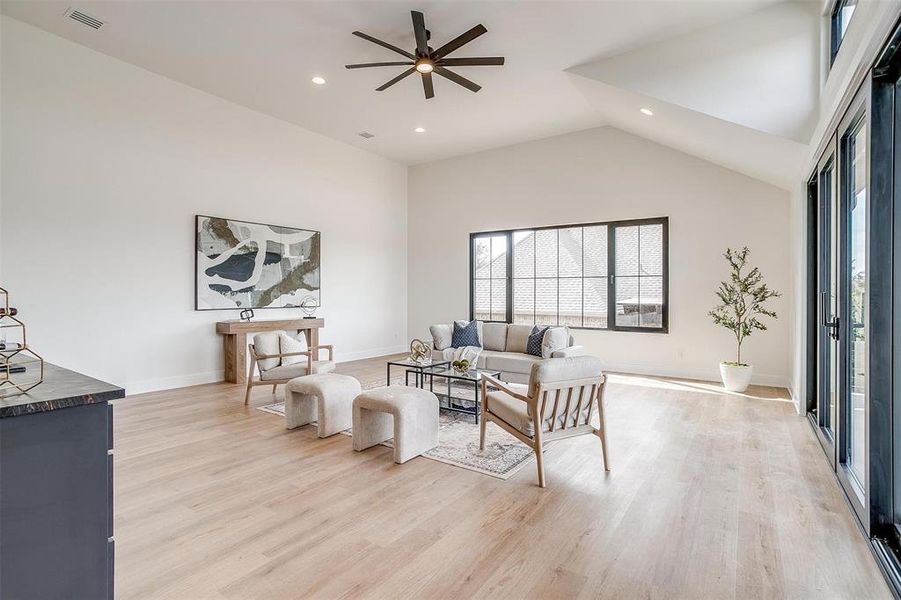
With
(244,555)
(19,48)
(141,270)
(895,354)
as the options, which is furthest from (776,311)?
(19,48)

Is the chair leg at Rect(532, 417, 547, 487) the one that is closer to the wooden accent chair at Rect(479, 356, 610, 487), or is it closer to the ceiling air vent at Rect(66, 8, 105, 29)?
the wooden accent chair at Rect(479, 356, 610, 487)

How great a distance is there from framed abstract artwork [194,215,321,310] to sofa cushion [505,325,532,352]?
10.8ft

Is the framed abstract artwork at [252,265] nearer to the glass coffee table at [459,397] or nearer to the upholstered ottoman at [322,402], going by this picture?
the upholstered ottoman at [322,402]

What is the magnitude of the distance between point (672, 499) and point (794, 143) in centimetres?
315

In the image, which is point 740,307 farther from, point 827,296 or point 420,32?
point 420,32

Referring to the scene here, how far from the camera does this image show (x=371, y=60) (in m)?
4.93

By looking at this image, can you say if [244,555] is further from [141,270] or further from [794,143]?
[794,143]

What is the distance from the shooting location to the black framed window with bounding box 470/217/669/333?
6617mm

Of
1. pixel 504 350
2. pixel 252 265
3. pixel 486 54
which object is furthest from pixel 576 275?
pixel 252 265

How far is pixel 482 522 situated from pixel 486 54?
4489 mm

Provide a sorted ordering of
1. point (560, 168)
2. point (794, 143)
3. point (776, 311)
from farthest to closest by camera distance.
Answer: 1. point (560, 168)
2. point (776, 311)
3. point (794, 143)

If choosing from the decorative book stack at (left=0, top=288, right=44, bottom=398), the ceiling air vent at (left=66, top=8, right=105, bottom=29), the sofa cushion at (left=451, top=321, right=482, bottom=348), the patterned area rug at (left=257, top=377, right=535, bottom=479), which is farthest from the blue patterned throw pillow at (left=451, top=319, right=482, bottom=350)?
the ceiling air vent at (left=66, top=8, right=105, bottom=29)

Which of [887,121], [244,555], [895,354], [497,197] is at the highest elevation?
[497,197]

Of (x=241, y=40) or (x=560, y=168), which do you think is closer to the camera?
(x=241, y=40)
